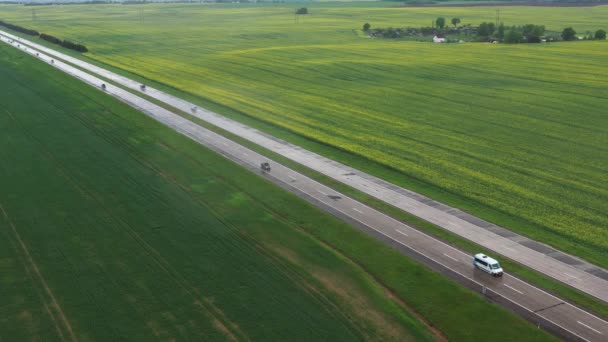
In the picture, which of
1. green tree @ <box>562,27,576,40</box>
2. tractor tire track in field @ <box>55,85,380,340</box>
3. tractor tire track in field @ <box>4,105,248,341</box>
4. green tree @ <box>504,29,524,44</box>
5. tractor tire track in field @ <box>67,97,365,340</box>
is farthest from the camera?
green tree @ <box>504,29,524,44</box>

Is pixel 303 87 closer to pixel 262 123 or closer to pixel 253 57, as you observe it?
pixel 262 123

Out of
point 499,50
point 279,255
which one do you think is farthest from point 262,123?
point 499,50

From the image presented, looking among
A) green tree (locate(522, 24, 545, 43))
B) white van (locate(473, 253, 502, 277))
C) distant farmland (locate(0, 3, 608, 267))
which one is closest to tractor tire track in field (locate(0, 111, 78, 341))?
white van (locate(473, 253, 502, 277))

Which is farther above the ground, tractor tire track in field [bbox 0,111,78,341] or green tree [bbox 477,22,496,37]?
green tree [bbox 477,22,496,37]

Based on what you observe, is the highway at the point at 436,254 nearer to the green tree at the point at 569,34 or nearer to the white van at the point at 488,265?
the white van at the point at 488,265

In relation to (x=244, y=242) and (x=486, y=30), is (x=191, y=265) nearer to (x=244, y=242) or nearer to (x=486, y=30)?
(x=244, y=242)

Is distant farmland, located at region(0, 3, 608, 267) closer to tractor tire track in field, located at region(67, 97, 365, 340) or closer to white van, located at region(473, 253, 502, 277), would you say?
white van, located at region(473, 253, 502, 277)
